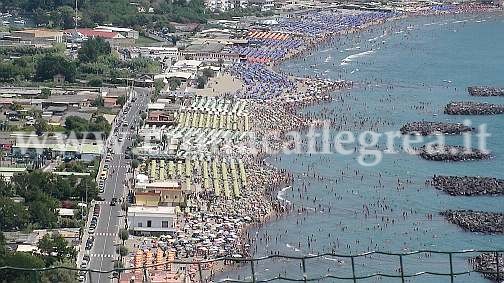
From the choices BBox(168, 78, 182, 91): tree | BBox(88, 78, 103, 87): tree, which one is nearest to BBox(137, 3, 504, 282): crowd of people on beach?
BBox(168, 78, 182, 91): tree

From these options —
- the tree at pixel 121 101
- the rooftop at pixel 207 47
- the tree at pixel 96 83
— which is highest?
the rooftop at pixel 207 47

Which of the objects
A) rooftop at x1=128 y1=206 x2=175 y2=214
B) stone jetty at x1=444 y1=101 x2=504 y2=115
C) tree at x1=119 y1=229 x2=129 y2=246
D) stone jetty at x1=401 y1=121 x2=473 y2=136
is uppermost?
stone jetty at x1=444 y1=101 x2=504 y2=115

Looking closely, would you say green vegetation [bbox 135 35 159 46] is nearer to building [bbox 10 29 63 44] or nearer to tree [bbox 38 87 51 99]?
building [bbox 10 29 63 44]

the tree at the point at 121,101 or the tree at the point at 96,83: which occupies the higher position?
the tree at the point at 96,83

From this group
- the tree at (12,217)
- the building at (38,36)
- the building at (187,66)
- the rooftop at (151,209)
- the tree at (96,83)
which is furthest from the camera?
the building at (38,36)

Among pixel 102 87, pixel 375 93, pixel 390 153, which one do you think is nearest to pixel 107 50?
pixel 102 87

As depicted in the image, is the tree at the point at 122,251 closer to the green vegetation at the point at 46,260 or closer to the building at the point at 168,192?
the green vegetation at the point at 46,260

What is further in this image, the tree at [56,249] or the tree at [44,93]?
the tree at [44,93]

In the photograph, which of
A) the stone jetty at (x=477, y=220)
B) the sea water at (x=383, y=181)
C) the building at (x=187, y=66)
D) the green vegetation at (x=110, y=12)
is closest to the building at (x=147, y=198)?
the sea water at (x=383, y=181)

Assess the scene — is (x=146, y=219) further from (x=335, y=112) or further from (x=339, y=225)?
(x=335, y=112)

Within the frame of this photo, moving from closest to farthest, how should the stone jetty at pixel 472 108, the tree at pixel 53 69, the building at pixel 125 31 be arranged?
the stone jetty at pixel 472 108
the tree at pixel 53 69
the building at pixel 125 31
